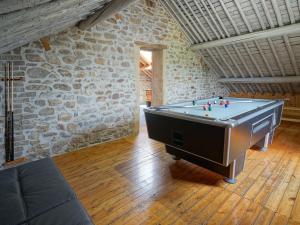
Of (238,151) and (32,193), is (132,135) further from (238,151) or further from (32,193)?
(32,193)

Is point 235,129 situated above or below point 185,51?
below

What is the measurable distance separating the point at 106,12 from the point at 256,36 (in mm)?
3433

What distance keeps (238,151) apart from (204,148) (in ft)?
1.35

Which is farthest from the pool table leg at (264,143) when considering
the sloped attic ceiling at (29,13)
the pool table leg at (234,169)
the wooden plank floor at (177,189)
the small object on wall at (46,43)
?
the small object on wall at (46,43)

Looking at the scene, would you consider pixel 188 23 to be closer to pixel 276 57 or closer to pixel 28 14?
pixel 276 57

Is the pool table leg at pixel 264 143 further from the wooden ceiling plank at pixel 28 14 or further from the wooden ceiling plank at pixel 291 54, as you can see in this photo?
the wooden ceiling plank at pixel 28 14

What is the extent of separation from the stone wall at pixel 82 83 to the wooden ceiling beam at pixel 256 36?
3.90ft

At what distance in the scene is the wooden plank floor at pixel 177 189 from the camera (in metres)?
1.89

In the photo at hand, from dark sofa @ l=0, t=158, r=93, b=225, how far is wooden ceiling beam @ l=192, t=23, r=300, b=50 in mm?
4648

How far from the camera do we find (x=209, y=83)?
21.0ft

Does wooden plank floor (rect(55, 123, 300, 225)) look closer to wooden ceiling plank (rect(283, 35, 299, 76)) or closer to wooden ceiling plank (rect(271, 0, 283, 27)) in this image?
wooden ceiling plank (rect(283, 35, 299, 76))

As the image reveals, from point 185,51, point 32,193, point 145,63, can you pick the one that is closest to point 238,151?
point 32,193

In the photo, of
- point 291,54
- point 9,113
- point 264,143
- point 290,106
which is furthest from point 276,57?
point 9,113

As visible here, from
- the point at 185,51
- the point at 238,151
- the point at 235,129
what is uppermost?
the point at 185,51
